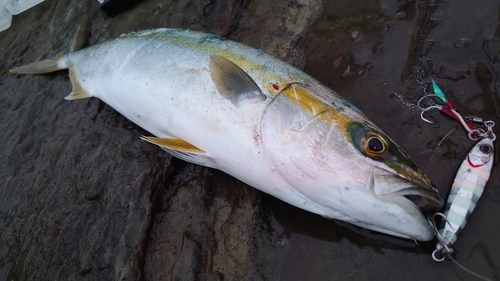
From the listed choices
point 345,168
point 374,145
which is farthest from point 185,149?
point 374,145

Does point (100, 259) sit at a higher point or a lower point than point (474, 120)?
lower

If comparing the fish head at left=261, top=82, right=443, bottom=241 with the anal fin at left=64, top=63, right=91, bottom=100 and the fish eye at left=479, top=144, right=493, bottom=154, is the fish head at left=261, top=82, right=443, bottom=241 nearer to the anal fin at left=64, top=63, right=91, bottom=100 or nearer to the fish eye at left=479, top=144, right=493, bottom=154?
the fish eye at left=479, top=144, right=493, bottom=154

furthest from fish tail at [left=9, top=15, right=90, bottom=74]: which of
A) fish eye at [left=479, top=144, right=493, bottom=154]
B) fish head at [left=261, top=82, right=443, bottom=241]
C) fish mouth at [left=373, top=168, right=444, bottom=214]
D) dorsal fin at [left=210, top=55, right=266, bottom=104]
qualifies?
fish eye at [left=479, top=144, right=493, bottom=154]

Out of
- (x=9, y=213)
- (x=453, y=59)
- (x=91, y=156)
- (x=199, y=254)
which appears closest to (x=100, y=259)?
(x=199, y=254)

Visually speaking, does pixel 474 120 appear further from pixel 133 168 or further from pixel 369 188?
pixel 133 168

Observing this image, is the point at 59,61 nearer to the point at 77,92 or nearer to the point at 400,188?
the point at 77,92
